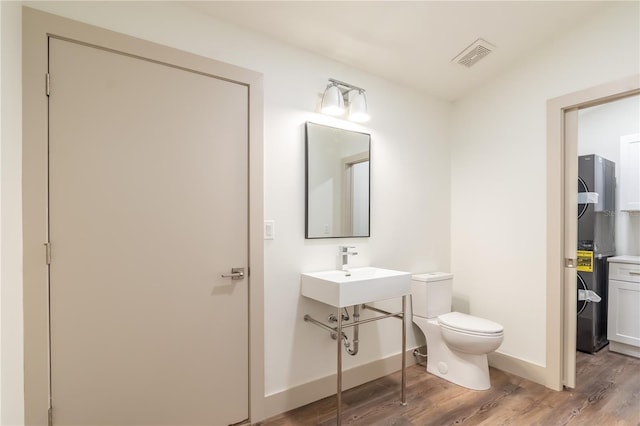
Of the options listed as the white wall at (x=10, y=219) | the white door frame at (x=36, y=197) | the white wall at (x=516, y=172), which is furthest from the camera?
the white wall at (x=516, y=172)

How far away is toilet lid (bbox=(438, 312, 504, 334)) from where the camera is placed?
2.28 m

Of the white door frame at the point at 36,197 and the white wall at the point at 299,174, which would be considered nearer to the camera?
the white door frame at the point at 36,197

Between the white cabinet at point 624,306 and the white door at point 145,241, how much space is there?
11.0 feet

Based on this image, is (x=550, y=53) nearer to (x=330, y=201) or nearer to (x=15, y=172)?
(x=330, y=201)

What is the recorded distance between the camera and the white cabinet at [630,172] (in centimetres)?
300

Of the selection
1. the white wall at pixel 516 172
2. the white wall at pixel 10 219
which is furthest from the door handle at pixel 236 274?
the white wall at pixel 516 172

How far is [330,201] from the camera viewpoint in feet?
7.50

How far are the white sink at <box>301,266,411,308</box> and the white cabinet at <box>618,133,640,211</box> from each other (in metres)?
2.53

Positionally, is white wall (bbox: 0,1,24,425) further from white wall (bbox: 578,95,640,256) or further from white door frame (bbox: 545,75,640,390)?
white wall (bbox: 578,95,640,256)

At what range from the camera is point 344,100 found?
2365 mm

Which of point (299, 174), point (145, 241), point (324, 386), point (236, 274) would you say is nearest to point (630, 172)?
point (299, 174)

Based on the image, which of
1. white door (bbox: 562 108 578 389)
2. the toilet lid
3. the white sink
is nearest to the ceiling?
white door (bbox: 562 108 578 389)

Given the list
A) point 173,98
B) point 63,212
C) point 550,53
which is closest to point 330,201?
point 173,98

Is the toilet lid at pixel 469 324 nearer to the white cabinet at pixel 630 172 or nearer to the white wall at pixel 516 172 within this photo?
the white wall at pixel 516 172
